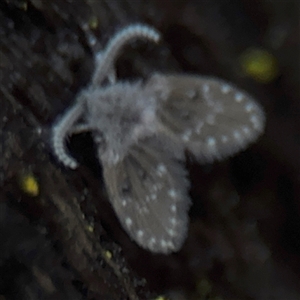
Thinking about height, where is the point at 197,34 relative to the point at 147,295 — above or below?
above

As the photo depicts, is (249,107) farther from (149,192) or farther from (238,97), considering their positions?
(149,192)

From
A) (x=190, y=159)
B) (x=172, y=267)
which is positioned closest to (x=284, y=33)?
(x=190, y=159)

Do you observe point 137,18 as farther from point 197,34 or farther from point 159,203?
point 159,203

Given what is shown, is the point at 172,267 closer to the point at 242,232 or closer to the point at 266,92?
the point at 242,232

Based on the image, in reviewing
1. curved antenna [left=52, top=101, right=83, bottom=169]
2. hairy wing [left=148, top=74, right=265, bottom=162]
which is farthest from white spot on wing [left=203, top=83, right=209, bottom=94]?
curved antenna [left=52, top=101, right=83, bottom=169]

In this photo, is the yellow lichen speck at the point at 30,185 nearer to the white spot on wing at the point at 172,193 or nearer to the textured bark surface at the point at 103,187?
the textured bark surface at the point at 103,187

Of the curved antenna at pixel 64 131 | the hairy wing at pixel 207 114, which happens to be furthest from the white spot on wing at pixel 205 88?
the curved antenna at pixel 64 131

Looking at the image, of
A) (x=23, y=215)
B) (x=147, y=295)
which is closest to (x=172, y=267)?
(x=147, y=295)
